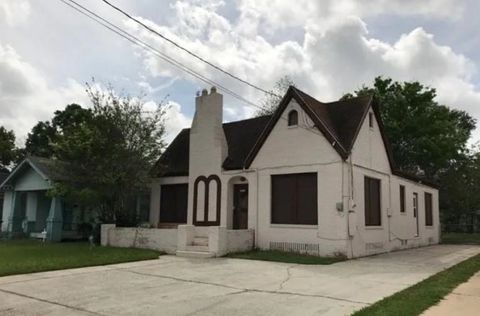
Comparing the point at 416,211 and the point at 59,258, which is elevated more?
the point at 416,211

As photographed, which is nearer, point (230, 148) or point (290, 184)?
point (290, 184)

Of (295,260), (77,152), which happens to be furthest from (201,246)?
(77,152)

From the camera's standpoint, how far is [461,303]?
7.84m

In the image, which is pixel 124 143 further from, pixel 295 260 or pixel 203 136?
pixel 295 260

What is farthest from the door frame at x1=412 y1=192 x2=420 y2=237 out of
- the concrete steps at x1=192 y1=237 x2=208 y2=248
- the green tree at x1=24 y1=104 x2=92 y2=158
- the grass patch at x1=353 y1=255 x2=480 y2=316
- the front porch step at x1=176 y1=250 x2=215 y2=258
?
the green tree at x1=24 y1=104 x2=92 y2=158

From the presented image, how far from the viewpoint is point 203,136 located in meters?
20.0

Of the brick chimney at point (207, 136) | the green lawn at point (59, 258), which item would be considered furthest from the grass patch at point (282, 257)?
the brick chimney at point (207, 136)

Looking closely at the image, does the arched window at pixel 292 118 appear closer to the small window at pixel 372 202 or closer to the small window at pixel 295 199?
the small window at pixel 295 199

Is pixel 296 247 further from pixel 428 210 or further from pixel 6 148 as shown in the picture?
pixel 6 148

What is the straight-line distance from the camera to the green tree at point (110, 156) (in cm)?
1894

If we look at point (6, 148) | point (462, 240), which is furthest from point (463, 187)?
point (6, 148)

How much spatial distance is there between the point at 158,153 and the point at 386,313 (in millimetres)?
15321

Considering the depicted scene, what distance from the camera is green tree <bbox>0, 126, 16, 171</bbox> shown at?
131ft

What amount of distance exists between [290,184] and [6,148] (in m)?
32.8
